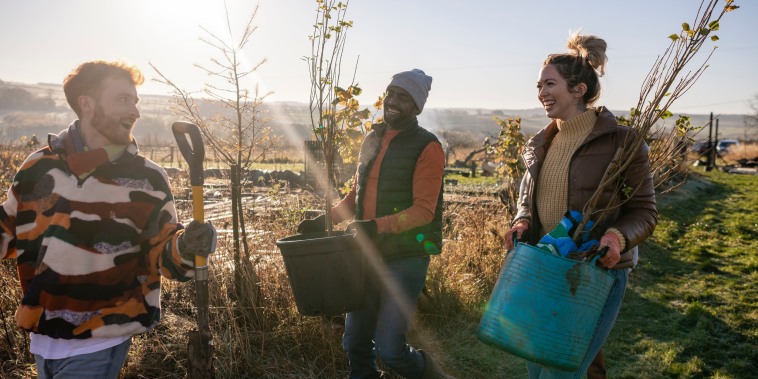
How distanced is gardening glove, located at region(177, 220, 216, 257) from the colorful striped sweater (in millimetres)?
97

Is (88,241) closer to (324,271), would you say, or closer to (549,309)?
(324,271)

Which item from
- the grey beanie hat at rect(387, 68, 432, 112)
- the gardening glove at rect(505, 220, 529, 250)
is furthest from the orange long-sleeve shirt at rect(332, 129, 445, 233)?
the gardening glove at rect(505, 220, 529, 250)

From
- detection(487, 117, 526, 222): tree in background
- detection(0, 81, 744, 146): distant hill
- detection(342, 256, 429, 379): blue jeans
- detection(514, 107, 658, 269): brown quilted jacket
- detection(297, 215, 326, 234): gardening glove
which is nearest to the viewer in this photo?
detection(514, 107, 658, 269): brown quilted jacket

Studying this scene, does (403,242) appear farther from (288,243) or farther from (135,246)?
(135,246)

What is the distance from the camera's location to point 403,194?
2686 millimetres

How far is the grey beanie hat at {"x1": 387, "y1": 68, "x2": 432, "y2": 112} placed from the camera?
2709 millimetres

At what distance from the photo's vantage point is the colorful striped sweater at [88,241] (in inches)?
73.4

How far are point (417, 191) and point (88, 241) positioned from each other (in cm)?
139

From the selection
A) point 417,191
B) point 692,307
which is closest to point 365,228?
point 417,191

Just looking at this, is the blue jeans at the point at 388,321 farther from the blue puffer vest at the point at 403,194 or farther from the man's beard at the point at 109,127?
the man's beard at the point at 109,127

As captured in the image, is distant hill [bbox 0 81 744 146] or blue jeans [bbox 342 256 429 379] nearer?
blue jeans [bbox 342 256 429 379]

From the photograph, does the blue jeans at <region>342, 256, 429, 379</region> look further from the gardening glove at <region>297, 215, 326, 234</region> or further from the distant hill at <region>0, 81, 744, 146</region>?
the distant hill at <region>0, 81, 744, 146</region>

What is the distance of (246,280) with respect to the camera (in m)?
3.90

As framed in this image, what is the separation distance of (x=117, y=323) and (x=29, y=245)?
0.42 meters
